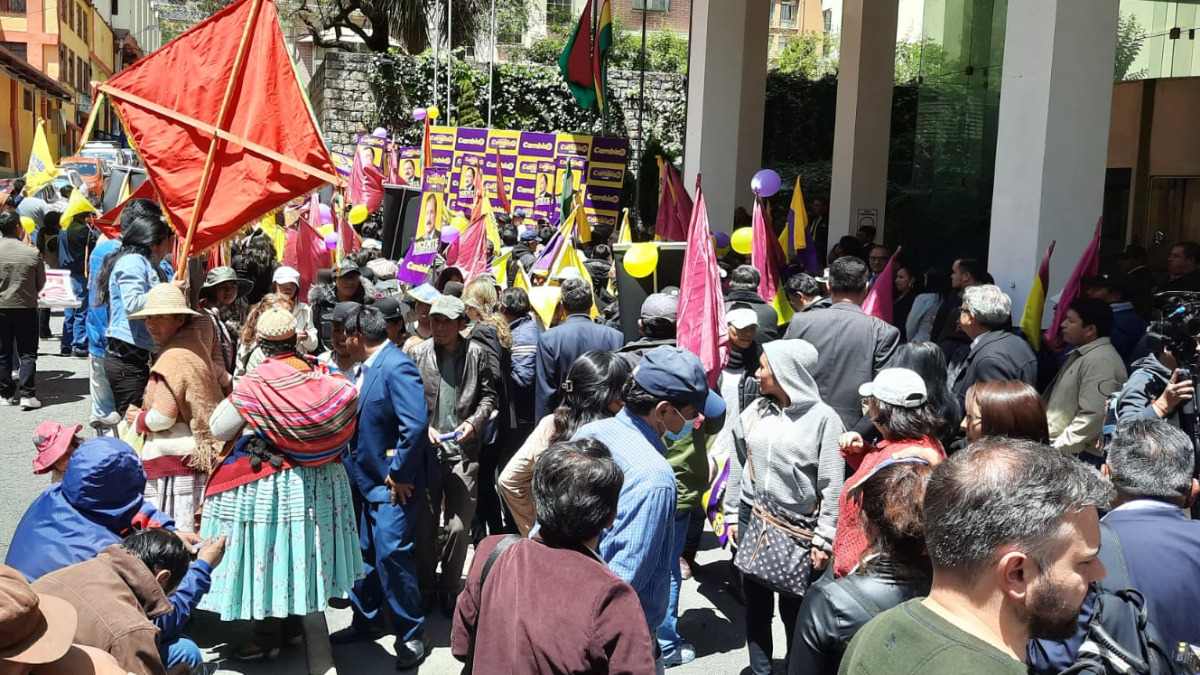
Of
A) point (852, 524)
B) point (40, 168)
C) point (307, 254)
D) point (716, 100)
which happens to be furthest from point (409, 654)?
point (40, 168)

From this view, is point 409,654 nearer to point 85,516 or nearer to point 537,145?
point 85,516

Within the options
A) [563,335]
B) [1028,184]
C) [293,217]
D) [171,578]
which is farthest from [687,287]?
[293,217]

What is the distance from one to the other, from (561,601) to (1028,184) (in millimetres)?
6321

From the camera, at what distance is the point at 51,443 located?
4.05 meters

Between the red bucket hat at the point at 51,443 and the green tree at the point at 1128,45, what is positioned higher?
the green tree at the point at 1128,45

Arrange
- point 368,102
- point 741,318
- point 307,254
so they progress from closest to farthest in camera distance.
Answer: point 741,318
point 307,254
point 368,102

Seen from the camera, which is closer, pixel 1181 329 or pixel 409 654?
pixel 1181 329

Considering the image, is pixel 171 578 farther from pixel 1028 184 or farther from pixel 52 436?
pixel 1028 184

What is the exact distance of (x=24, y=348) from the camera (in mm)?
10062

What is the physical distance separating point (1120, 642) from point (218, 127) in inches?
191

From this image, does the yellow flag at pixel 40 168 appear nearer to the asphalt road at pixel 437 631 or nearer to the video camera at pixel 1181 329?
the asphalt road at pixel 437 631

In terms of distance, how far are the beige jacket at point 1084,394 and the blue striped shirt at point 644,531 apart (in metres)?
2.77

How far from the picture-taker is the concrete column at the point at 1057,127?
759cm

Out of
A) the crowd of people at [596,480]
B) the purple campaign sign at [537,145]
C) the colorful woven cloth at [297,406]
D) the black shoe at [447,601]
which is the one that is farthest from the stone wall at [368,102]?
the colorful woven cloth at [297,406]
